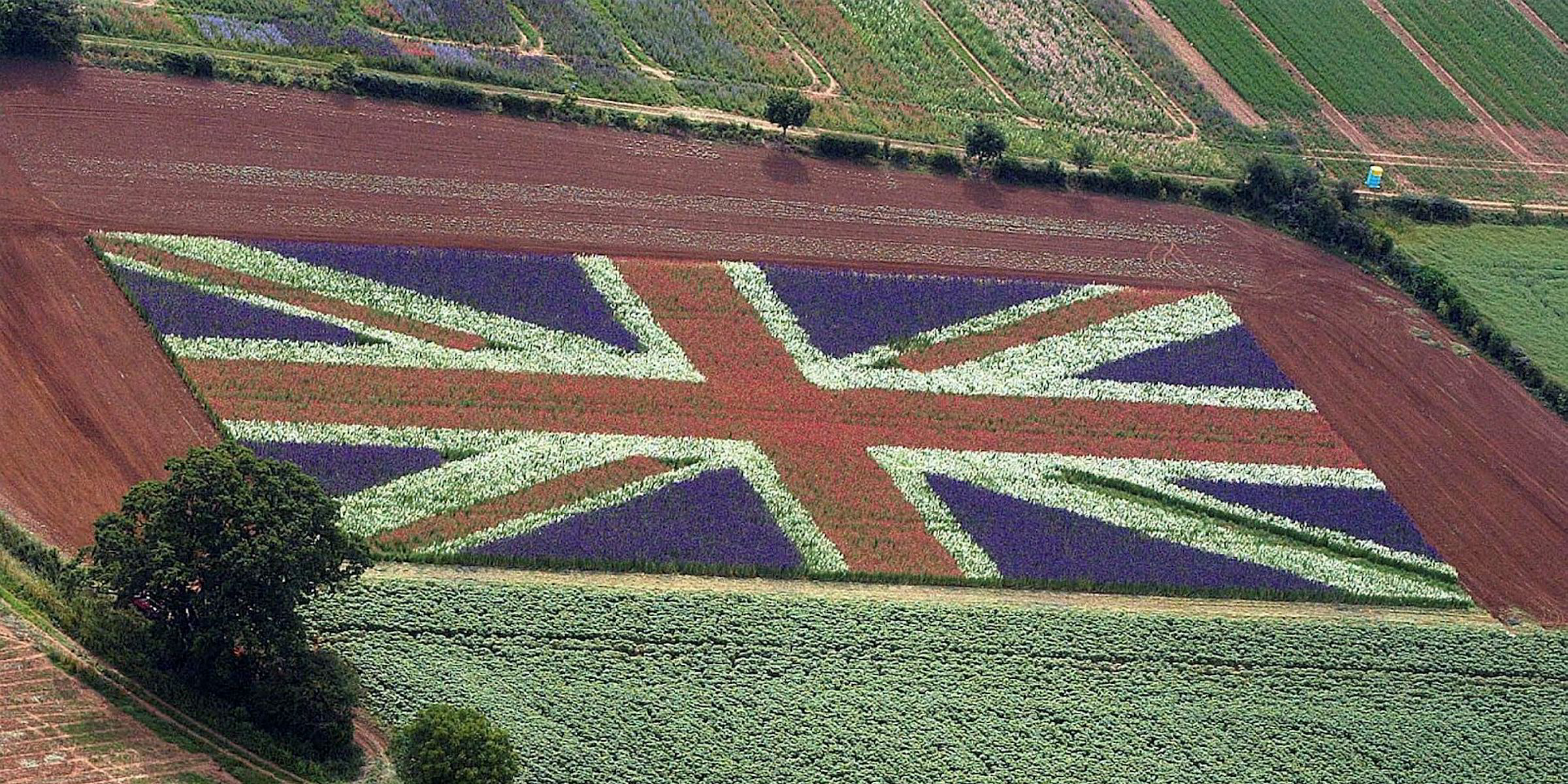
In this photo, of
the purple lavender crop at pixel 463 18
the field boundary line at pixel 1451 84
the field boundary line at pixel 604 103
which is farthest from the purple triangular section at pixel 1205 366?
the purple lavender crop at pixel 463 18

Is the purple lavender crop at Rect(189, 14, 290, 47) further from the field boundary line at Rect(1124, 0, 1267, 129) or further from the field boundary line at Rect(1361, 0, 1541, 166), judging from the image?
the field boundary line at Rect(1361, 0, 1541, 166)

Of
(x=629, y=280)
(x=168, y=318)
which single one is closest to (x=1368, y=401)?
(x=629, y=280)

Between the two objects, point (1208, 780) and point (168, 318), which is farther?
point (168, 318)

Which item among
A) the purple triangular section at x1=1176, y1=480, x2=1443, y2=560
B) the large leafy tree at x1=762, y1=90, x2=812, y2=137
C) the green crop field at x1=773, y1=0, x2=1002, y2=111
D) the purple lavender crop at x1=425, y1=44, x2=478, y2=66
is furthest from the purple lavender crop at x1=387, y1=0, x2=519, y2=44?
the purple triangular section at x1=1176, y1=480, x2=1443, y2=560

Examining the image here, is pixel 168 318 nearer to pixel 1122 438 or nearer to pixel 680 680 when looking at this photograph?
pixel 680 680

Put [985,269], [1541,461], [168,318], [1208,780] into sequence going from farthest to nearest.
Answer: [985,269] → [1541,461] → [168,318] → [1208,780]
